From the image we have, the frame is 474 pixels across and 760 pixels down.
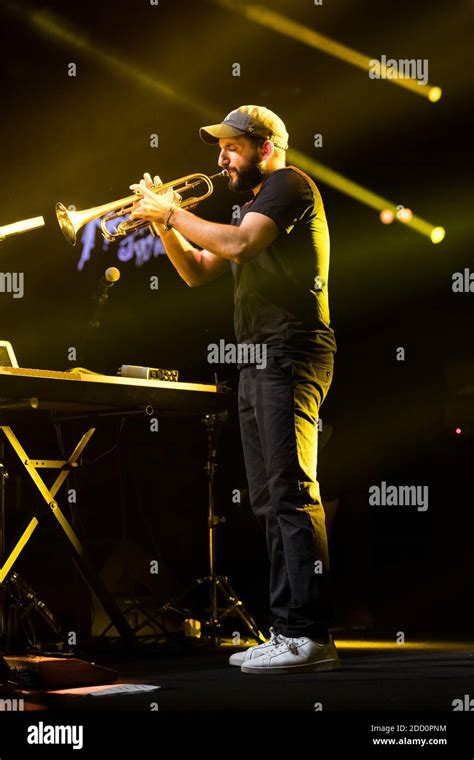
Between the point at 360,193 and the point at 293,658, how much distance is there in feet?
12.4

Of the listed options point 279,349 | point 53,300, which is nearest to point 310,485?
point 279,349

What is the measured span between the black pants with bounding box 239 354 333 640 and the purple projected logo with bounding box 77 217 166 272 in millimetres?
2626

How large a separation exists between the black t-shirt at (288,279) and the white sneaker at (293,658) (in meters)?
0.90

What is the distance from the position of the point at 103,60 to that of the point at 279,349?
9.72 ft

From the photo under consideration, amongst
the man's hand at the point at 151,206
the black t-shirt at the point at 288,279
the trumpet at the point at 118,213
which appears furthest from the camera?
the trumpet at the point at 118,213

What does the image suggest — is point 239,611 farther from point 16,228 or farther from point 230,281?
point 230,281

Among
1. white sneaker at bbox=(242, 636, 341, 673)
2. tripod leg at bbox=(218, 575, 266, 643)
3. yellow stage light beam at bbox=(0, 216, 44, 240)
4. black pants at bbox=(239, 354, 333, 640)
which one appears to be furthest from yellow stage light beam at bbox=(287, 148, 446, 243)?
white sneaker at bbox=(242, 636, 341, 673)

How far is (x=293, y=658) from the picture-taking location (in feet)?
10.4

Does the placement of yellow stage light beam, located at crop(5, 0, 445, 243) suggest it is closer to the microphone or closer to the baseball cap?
the microphone

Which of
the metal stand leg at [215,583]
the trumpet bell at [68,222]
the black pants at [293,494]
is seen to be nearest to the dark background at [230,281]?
the metal stand leg at [215,583]

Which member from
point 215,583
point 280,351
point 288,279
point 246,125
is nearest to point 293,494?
point 280,351

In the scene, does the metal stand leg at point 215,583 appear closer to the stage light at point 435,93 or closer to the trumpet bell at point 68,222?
the trumpet bell at point 68,222

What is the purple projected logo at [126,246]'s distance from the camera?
5.76 meters

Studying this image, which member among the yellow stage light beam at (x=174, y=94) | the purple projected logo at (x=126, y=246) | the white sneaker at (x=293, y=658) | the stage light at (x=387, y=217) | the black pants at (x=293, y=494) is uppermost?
the yellow stage light beam at (x=174, y=94)
